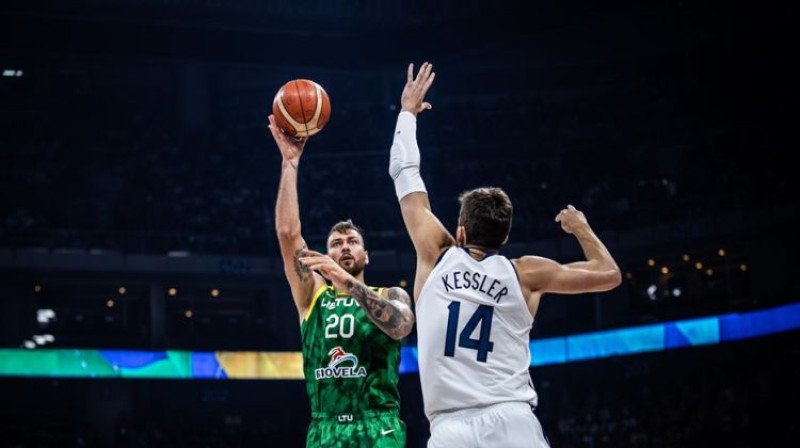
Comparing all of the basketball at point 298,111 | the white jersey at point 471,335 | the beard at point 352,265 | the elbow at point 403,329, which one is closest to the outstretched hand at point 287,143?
the basketball at point 298,111

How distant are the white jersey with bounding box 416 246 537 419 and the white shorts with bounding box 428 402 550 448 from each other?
40 millimetres

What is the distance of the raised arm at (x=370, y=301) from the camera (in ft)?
17.7

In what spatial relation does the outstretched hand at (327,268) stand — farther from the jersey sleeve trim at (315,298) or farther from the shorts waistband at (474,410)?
the jersey sleeve trim at (315,298)

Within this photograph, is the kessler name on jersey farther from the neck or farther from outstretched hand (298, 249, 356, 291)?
outstretched hand (298, 249, 356, 291)

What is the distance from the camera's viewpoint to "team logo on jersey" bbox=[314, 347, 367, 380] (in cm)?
628

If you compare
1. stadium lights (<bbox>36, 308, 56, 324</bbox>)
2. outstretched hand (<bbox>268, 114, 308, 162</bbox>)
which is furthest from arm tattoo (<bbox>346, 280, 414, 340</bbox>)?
stadium lights (<bbox>36, 308, 56, 324</bbox>)

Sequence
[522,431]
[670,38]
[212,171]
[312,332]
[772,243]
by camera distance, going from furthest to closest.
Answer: [670,38]
[212,171]
[772,243]
[312,332]
[522,431]

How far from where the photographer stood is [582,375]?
31281mm

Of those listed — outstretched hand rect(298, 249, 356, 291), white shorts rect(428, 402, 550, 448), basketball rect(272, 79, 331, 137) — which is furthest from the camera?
basketball rect(272, 79, 331, 137)

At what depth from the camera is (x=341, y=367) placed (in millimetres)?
6289

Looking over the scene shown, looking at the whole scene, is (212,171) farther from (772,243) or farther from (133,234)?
(772,243)

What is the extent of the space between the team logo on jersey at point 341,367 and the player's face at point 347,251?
510 millimetres

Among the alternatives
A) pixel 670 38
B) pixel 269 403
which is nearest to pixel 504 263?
pixel 269 403

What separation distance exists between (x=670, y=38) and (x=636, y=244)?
9416mm
